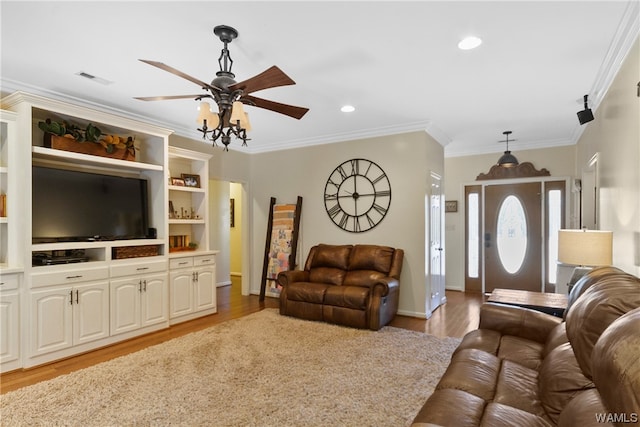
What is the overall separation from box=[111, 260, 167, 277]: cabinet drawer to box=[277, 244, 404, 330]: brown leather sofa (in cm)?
147

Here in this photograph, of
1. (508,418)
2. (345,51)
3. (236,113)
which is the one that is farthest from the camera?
(345,51)

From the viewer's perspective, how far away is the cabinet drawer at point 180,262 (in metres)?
4.27

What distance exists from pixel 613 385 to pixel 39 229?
13.6ft

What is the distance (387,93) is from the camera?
3.51m

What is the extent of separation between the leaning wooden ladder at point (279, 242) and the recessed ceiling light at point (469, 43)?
134 inches

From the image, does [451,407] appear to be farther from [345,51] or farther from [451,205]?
[451,205]

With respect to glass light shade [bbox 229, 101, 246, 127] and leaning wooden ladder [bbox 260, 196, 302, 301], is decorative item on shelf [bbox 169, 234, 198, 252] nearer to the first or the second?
leaning wooden ladder [bbox 260, 196, 302, 301]

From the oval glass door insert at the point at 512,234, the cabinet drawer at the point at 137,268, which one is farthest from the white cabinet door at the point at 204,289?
the oval glass door insert at the point at 512,234

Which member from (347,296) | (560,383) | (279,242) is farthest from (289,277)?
(560,383)

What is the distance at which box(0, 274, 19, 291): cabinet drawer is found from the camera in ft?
9.55

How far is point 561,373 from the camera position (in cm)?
161

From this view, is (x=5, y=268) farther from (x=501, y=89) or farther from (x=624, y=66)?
(x=624, y=66)

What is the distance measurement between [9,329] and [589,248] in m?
4.73

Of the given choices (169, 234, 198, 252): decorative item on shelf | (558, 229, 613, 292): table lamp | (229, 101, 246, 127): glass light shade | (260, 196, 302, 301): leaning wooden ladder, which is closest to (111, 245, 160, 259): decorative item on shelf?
(169, 234, 198, 252): decorative item on shelf
